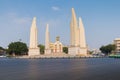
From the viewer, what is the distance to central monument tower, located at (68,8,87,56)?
123375 mm

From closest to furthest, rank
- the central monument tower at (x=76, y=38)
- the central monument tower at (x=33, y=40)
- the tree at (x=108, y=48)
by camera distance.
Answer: the central monument tower at (x=76, y=38), the central monument tower at (x=33, y=40), the tree at (x=108, y=48)

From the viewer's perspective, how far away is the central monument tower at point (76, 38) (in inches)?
4857

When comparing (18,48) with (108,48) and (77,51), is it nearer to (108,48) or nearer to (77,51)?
(77,51)

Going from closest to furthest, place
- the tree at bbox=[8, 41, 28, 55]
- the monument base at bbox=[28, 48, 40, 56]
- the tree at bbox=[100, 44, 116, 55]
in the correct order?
the monument base at bbox=[28, 48, 40, 56]
the tree at bbox=[8, 41, 28, 55]
the tree at bbox=[100, 44, 116, 55]

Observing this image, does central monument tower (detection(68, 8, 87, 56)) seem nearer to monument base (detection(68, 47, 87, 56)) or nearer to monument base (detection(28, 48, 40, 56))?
monument base (detection(68, 47, 87, 56))

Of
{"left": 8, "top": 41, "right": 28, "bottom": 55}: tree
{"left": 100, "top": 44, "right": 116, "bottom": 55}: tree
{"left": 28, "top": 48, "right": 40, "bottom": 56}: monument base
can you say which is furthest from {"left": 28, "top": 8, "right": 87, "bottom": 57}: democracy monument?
{"left": 100, "top": 44, "right": 116, "bottom": 55}: tree

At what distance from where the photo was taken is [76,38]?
405 ft

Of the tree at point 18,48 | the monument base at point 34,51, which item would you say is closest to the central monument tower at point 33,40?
the monument base at point 34,51

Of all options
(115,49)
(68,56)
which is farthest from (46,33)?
(115,49)

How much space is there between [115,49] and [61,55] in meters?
66.0

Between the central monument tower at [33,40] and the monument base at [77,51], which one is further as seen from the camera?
the central monument tower at [33,40]

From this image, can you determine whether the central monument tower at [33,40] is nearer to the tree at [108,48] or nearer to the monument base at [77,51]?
the monument base at [77,51]

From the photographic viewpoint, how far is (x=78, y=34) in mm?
126438

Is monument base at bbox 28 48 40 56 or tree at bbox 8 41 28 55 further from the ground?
tree at bbox 8 41 28 55
